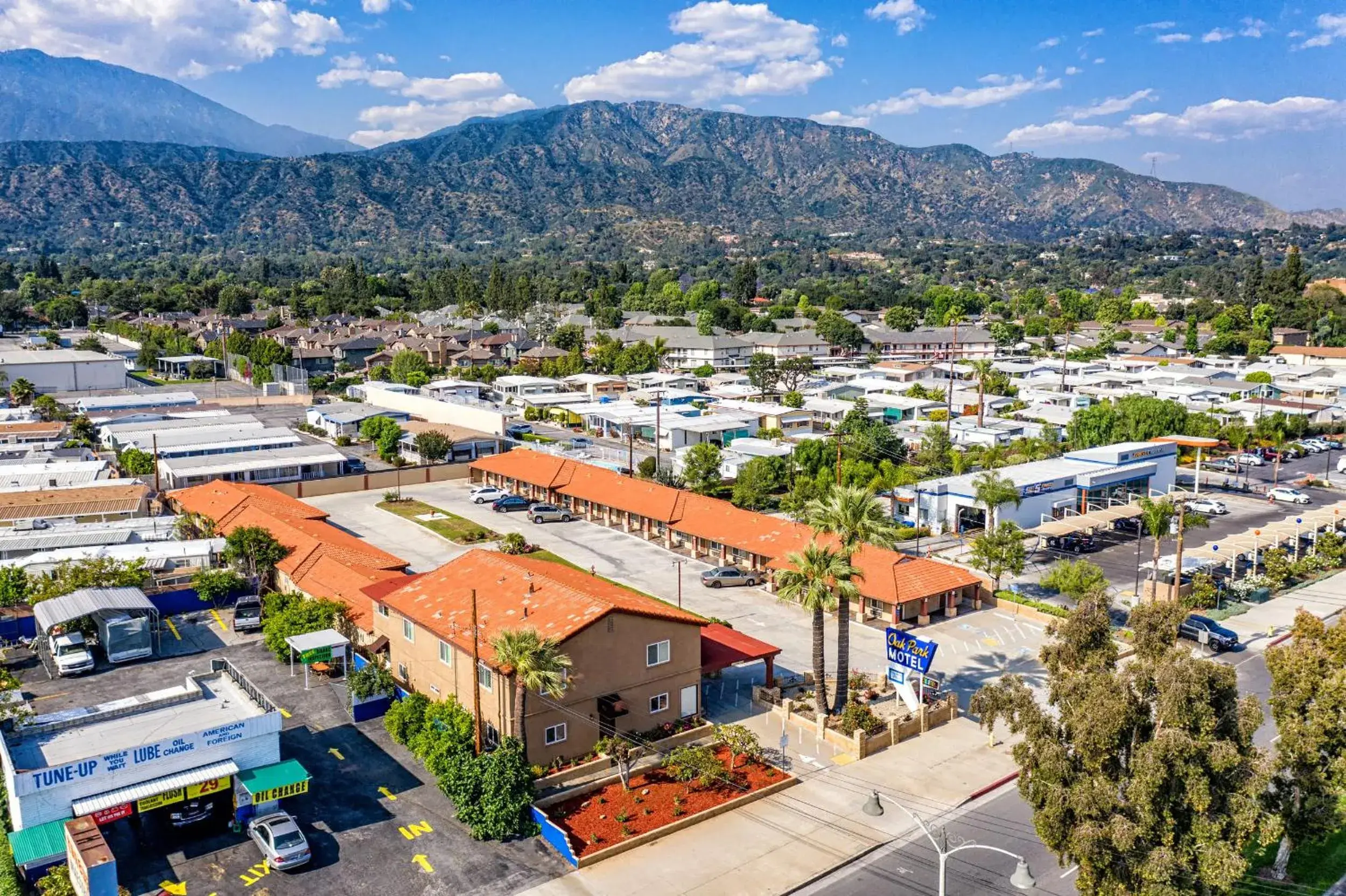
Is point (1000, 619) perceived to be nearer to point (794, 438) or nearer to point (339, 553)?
point (339, 553)

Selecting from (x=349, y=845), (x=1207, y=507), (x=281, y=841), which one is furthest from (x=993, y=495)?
(x=281, y=841)

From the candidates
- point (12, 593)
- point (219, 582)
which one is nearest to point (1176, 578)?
point (219, 582)

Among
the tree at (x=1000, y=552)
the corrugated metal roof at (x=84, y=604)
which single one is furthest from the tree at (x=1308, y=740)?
the corrugated metal roof at (x=84, y=604)

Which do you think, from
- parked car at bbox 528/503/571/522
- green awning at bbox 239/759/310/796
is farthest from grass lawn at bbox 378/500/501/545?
green awning at bbox 239/759/310/796

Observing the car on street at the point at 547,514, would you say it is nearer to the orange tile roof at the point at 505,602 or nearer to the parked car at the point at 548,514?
the parked car at the point at 548,514

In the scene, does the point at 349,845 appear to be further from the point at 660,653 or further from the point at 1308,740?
the point at 1308,740

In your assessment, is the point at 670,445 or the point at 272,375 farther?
the point at 272,375

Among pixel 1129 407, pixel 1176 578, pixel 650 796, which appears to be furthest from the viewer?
pixel 1129 407
